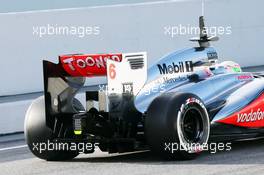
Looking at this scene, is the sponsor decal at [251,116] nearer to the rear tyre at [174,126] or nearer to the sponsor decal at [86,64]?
the rear tyre at [174,126]

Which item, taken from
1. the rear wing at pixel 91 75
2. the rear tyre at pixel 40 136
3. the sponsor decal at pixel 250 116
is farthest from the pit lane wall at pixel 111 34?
the sponsor decal at pixel 250 116

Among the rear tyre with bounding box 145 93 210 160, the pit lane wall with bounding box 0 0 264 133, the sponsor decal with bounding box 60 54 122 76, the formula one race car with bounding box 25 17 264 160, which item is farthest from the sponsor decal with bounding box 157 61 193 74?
the pit lane wall with bounding box 0 0 264 133

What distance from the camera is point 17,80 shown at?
15141 mm

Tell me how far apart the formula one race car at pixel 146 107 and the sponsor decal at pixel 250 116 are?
0.01 m

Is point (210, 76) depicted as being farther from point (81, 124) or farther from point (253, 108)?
point (81, 124)

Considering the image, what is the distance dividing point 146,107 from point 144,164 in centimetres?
68

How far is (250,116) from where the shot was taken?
32.0 feet

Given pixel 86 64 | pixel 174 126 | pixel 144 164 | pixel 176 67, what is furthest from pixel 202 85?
pixel 86 64

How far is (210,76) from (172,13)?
25.2 ft

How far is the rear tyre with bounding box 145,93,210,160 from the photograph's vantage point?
8609 mm

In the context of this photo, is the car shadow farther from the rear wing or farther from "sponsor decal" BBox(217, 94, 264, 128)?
the rear wing

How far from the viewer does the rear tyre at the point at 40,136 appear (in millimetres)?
9383

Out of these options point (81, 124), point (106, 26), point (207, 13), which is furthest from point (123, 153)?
point (207, 13)

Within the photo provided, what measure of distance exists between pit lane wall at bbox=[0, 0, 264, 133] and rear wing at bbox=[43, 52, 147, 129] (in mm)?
4269
